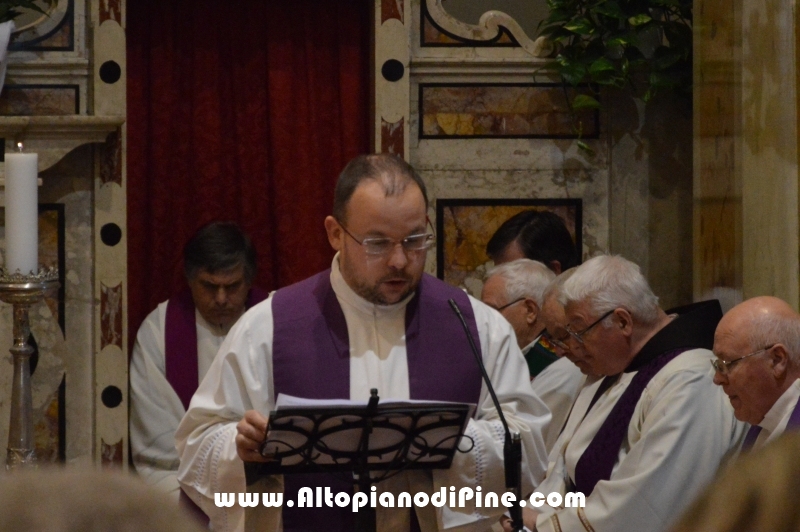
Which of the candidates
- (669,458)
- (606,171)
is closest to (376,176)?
(669,458)

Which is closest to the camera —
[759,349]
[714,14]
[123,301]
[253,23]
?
[759,349]

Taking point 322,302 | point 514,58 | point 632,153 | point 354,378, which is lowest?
point 354,378

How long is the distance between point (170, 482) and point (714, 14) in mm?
3108

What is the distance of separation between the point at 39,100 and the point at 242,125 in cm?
99

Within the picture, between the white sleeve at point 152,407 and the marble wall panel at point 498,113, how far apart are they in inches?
63.6

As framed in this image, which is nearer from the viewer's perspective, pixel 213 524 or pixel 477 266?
pixel 213 524

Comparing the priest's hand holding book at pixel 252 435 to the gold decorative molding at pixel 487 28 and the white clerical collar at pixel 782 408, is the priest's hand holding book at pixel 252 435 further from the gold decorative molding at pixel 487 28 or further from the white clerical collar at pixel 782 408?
the gold decorative molding at pixel 487 28

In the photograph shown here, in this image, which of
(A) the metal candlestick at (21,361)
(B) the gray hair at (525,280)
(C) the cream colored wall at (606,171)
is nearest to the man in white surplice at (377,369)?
(A) the metal candlestick at (21,361)

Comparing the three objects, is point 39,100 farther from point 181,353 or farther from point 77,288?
point 181,353

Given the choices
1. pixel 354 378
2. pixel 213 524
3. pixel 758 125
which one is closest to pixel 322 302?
pixel 354 378

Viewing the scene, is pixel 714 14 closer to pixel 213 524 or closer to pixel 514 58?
pixel 514 58

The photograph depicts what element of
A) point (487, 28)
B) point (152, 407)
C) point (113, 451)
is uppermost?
point (487, 28)

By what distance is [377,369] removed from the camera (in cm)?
330

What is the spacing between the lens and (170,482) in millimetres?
5043
